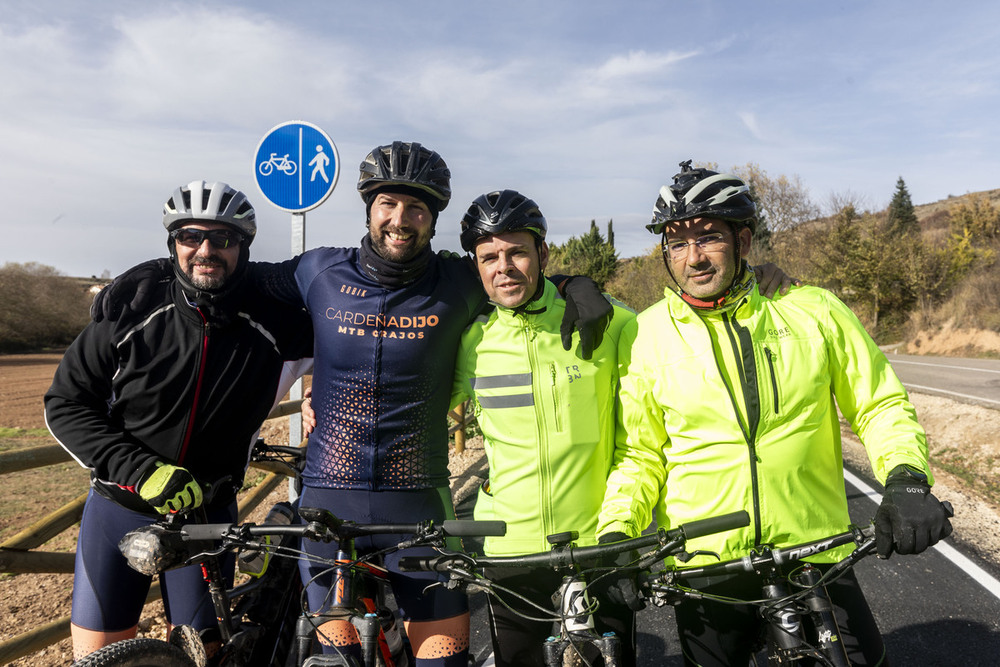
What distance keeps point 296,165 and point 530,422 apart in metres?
3.50

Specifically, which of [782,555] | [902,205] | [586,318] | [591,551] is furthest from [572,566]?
[902,205]

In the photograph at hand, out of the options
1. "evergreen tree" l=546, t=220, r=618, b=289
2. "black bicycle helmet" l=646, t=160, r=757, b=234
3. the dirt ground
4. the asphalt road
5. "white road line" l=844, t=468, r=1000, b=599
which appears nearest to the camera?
"black bicycle helmet" l=646, t=160, r=757, b=234

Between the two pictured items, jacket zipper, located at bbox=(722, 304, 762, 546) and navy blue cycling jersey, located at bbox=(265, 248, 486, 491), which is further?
navy blue cycling jersey, located at bbox=(265, 248, 486, 491)

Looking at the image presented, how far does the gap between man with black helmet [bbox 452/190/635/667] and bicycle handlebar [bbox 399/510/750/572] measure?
587 millimetres

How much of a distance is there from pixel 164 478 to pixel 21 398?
23.5 meters

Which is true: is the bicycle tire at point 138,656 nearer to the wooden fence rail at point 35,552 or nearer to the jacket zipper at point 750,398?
the wooden fence rail at point 35,552

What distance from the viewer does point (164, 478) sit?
2648 millimetres

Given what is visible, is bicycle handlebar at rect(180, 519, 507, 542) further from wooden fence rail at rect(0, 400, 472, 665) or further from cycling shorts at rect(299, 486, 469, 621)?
wooden fence rail at rect(0, 400, 472, 665)

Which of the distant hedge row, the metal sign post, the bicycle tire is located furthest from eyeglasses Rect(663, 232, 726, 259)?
the distant hedge row

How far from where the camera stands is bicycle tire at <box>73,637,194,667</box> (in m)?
2.14

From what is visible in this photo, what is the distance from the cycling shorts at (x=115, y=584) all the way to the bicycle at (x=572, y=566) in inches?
55.0

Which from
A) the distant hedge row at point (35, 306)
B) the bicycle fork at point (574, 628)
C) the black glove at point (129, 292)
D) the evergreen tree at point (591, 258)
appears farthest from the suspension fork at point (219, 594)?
the evergreen tree at point (591, 258)

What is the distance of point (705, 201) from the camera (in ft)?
8.34

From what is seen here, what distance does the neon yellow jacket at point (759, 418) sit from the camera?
234cm
